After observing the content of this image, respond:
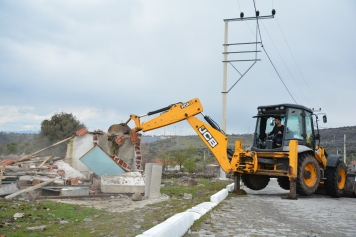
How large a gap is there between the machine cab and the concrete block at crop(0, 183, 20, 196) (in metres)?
7.73

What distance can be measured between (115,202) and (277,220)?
5.55m

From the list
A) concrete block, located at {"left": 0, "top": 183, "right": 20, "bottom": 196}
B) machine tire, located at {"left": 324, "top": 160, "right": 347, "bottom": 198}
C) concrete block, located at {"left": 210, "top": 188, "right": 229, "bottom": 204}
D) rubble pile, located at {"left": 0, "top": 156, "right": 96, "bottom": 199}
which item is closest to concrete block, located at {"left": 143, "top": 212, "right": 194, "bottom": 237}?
concrete block, located at {"left": 210, "top": 188, "right": 229, "bottom": 204}

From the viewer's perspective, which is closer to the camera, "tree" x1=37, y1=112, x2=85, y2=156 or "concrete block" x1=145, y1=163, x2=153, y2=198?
"concrete block" x1=145, y1=163, x2=153, y2=198

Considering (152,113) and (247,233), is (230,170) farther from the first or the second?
(247,233)

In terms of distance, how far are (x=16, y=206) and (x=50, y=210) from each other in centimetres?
101

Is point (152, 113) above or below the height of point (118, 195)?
above

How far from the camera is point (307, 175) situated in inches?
515

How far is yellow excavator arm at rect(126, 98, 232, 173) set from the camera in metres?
13.8

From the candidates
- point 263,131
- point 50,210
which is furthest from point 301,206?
point 50,210

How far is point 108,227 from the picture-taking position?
24.2 feet

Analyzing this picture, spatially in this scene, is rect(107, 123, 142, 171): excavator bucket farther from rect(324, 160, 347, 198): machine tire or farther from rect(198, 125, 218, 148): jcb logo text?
rect(324, 160, 347, 198): machine tire

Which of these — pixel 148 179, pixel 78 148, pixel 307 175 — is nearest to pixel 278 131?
pixel 307 175

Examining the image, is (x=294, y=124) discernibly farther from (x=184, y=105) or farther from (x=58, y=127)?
(x=58, y=127)

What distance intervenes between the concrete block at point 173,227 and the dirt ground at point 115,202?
3950 millimetres
